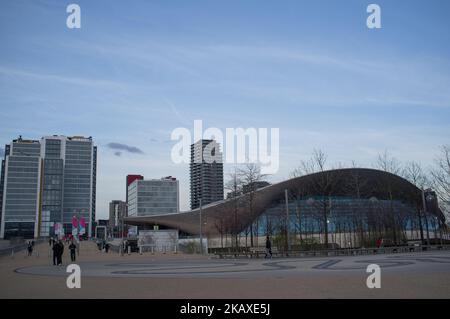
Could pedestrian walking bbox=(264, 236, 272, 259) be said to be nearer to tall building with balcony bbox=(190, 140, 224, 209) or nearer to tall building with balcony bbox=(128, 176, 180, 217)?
tall building with balcony bbox=(190, 140, 224, 209)

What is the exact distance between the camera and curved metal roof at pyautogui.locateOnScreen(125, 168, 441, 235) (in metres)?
56.0

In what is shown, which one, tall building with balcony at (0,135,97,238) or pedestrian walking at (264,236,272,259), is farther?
tall building with balcony at (0,135,97,238)

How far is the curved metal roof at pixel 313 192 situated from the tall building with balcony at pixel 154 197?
76.9 meters

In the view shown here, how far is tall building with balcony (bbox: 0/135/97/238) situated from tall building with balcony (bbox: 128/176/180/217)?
21759 mm

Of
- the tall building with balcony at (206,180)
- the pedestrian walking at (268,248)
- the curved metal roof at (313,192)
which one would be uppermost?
the tall building with balcony at (206,180)

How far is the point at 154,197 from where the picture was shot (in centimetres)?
17662

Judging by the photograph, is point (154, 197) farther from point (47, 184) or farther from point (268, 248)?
point (268, 248)

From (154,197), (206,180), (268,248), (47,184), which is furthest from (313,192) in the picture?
(47,184)

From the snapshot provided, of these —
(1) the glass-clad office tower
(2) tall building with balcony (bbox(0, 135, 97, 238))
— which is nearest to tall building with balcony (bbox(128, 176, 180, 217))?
(2) tall building with balcony (bbox(0, 135, 97, 238))

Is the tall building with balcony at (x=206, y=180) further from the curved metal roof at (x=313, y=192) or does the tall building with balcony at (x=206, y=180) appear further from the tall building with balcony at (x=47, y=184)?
the tall building with balcony at (x=47, y=184)

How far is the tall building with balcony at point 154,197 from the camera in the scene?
172875mm

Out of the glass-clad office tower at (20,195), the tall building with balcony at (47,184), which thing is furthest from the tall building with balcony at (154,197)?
the glass-clad office tower at (20,195)
